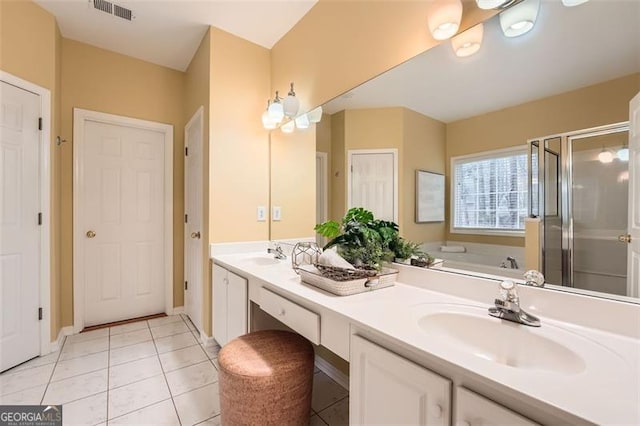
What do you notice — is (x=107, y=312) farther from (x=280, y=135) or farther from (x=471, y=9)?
(x=471, y=9)

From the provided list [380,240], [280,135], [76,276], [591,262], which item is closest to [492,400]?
[591,262]

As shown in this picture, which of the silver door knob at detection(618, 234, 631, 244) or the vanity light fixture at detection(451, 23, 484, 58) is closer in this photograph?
the silver door knob at detection(618, 234, 631, 244)

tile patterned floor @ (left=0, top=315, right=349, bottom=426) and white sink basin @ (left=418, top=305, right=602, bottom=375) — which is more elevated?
white sink basin @ (left=418, top=305, right=602, bottom=375)

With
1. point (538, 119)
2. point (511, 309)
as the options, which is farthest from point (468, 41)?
point (511, 309)

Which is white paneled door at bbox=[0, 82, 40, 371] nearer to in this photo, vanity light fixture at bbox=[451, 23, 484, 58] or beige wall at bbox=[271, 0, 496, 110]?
beige wall at bbox=[271, 0, 496, 110]

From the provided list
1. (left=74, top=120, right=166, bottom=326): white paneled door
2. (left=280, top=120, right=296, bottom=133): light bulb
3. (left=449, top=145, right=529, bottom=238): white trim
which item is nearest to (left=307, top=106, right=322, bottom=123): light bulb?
(left=280, top=120, right=296, bottom=133): light bulb

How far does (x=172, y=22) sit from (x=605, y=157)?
9.54 ft

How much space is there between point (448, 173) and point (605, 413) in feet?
3.27

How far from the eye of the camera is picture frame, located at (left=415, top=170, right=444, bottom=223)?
4.46 feet

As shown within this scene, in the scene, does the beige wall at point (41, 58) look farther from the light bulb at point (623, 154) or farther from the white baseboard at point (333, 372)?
the light bulb at point (623, 154)

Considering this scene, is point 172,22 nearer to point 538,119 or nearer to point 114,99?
point 114,99

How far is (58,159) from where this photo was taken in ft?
8.05

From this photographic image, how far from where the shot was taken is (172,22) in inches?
89.8

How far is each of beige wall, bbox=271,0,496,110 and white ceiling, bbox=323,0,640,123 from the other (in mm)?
106
